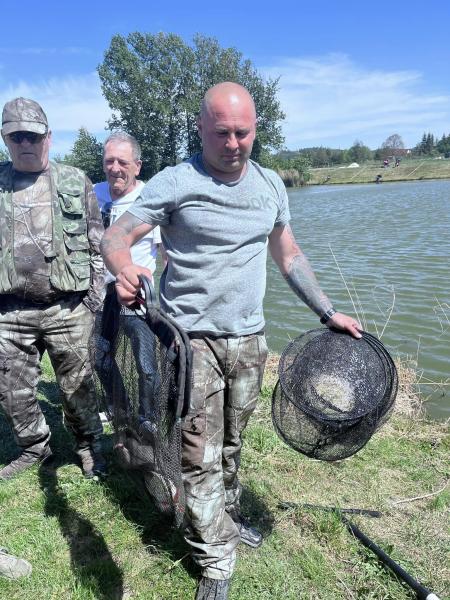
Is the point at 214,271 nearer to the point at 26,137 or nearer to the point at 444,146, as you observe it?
the point at 26,137

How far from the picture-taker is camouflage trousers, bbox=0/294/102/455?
3492mm

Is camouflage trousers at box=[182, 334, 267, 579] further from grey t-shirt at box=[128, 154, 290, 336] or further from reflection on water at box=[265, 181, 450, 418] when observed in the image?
reflection on water at box=[265, 181, 450, 418]

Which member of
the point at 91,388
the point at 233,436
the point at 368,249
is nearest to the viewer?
the point at 233,436

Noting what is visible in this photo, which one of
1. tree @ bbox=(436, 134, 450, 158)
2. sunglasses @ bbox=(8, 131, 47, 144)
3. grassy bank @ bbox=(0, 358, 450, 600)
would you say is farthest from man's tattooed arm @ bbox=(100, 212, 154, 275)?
tree @ bbox=(436, 134, 450, 158)

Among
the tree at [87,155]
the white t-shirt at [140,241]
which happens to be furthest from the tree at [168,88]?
the white t-shirt at [140,241]

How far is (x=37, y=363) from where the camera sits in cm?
368

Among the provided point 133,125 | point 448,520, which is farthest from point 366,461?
point 133,125

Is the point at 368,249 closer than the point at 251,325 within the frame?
No

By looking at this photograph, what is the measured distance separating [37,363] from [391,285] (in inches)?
328

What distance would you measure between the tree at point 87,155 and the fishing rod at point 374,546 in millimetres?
45763

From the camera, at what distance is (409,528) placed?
316 centimetres

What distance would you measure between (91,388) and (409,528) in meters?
2.26

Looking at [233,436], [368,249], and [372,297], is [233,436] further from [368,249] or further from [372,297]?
[368,249]

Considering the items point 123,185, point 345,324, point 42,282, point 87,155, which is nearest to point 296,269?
point 345,324
